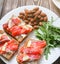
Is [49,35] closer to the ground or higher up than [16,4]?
closer to the ground

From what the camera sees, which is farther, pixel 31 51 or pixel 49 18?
pixel 49 18

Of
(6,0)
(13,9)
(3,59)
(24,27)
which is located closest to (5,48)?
(3,59)

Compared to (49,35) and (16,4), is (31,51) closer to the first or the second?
(49,35)

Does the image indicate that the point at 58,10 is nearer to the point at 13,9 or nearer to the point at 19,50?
the point at 13,9

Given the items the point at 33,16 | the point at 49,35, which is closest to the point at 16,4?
the point at 33,16

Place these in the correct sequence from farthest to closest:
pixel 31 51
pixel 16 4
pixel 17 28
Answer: pixel 16 4, pixel 17 28, pixel 31 51

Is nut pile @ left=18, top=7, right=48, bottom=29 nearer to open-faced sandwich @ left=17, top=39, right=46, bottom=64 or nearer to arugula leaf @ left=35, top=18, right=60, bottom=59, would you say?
arugula leaf @ left=35, top=18, right=60, bottom=59

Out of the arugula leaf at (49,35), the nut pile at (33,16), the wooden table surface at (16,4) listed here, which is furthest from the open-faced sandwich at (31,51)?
the wooden table surface at (16,4)
